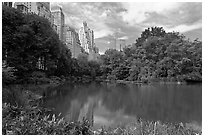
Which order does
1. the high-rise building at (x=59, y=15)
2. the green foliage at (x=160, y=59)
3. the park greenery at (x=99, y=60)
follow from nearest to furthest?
the high-rise building at (x=59, y=15), the park greenery at (x=99, y=60), the green foliage at (x=160, y=59)

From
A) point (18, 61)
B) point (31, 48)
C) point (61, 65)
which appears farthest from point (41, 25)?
point (61, 65)

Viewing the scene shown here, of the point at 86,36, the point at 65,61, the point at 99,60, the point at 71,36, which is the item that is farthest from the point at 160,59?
the point at 86,36

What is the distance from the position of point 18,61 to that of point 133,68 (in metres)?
8.24

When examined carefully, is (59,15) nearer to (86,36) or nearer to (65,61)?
(86,36)

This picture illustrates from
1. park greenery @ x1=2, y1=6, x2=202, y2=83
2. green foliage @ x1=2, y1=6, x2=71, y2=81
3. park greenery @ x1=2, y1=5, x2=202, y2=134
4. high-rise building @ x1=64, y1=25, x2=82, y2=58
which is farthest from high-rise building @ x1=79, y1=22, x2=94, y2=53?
green foliage @ x1=2, y1=6, x2=71, y2=81

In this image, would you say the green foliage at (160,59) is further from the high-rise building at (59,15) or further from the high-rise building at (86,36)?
the high-rise building at (86,36)

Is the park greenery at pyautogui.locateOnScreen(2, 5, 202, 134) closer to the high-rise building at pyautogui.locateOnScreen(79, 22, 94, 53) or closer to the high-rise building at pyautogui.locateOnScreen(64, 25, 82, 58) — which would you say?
the high-rise building at pyautogui.locateOnScreen(64, 25, 82, 58)

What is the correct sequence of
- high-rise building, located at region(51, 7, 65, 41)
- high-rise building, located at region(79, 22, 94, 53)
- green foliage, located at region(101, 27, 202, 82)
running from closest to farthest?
high-rise building, located at region(51, 7, 65, 41) → high-rise building, located at region(79, 22, 94, 53) → green foliage, located at region(101, 27, 202, 82)

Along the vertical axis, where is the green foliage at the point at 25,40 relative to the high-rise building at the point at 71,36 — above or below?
above

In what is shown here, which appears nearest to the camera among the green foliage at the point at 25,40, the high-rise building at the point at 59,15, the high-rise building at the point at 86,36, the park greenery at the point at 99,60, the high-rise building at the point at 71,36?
the high-rise building at the point at 59,15

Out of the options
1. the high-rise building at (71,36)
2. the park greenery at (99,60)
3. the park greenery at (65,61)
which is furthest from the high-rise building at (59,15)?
the park greenery at (99,60)

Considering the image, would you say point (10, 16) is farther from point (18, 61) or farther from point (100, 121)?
point (100, 121)

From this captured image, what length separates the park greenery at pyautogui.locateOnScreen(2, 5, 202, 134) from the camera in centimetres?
361

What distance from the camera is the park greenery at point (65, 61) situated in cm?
361
